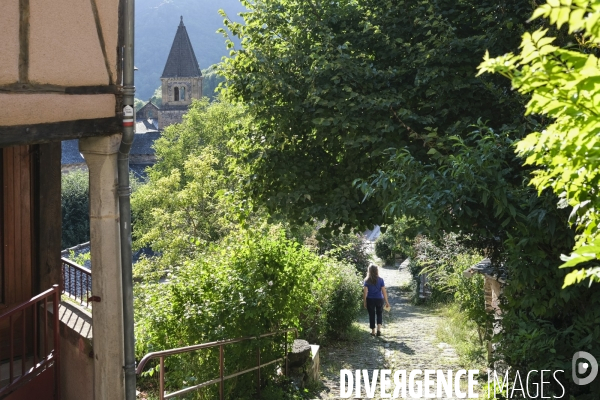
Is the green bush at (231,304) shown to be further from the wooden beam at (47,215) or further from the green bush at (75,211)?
the green bush at (75,211)

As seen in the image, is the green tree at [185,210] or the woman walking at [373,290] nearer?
the woman walking at [373,290]

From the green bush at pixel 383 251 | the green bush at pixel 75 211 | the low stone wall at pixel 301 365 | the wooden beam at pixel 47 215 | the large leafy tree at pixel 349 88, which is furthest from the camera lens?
the green bush at pixel 75 211

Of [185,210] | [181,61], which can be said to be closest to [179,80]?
[181,61]

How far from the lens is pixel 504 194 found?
246 inches

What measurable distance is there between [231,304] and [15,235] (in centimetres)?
232

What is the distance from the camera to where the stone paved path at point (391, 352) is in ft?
34.7

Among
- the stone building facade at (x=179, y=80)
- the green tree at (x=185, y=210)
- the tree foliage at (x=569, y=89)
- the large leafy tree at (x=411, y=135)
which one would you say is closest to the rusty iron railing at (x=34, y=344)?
the large leafy tree at (x=411, y=135)

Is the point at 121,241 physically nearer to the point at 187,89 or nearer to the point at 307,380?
the point at 307,380

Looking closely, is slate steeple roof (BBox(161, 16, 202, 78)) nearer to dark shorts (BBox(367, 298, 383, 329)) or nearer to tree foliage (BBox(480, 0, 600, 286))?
dark shorts (BBox(367, 298, 383, 329))

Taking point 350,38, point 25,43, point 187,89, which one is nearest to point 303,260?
point 350,38

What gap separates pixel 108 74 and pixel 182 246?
18.6 m

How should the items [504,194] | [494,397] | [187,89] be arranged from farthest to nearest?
[187,89]
[494,397]
[504,194]

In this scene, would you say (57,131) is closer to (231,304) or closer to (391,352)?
(231,304)

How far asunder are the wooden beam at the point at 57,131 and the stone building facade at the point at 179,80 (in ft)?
223
